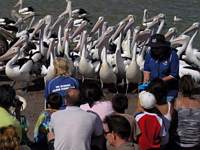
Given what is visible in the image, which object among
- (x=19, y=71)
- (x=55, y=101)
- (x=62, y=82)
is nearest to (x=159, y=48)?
(x=62, y=82)

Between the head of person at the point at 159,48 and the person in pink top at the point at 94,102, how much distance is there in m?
1.49

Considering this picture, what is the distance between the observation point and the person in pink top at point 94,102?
7758mm

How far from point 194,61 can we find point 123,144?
8546 mm

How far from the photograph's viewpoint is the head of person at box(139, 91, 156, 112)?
7.63 m

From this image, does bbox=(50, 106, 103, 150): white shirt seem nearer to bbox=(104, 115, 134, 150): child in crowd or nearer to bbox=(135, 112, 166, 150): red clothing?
bbox=(104, 115, 134, 150): child in crowd

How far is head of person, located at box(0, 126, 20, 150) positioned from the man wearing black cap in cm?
340

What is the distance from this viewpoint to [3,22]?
18.0 metres

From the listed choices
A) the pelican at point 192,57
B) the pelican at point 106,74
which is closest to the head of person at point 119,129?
the pelican at point 106,74

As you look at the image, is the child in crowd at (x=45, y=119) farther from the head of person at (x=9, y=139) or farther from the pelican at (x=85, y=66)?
the pelican at (x=85, y=66)

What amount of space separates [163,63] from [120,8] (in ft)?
48.9

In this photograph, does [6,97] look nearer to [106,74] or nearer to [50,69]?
[50,69]

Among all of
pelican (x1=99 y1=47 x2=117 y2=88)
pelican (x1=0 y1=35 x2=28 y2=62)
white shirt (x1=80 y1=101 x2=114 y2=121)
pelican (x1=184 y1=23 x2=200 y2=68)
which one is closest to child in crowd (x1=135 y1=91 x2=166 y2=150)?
white shirt (x1=80 y1=101 x2=114 y2=121)

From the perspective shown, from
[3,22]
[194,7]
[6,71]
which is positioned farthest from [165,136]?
[194,7]

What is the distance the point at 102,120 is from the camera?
7766mm
